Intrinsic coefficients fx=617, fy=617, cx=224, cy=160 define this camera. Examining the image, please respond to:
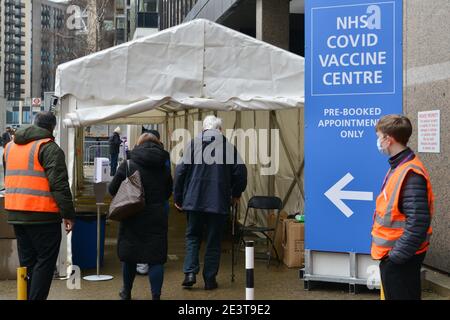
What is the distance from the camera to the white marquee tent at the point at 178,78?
24.3 ft

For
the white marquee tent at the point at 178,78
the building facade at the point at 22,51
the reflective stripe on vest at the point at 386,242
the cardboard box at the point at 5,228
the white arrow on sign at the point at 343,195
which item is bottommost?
the cardboard box at the point at 5,228

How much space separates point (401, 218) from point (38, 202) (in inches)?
121

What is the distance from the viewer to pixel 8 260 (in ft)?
23.8

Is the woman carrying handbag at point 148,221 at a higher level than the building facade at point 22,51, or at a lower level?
lower

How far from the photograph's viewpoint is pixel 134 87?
751 centimetres

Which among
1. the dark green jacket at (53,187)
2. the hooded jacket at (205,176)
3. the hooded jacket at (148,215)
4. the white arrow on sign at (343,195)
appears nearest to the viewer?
the dark green jacket at (53,187)

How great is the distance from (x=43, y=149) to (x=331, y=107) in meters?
2.97

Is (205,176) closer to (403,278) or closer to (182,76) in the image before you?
(182,76)

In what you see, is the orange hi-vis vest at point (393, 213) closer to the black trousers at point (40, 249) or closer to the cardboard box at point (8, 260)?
the black trousers at point (40, 249)

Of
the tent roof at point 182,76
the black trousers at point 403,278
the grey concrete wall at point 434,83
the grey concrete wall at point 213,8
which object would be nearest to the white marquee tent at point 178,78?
the tent roof at point 182,76

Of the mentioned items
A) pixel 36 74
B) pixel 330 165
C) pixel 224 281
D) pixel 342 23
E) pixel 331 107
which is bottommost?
pixel 224 281

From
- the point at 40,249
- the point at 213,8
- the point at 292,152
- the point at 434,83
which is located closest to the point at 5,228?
the point at 40,249

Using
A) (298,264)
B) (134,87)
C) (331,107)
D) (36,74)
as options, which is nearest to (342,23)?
(331,107)
